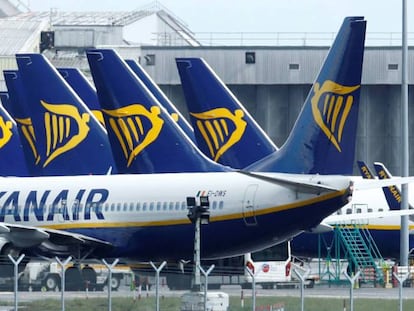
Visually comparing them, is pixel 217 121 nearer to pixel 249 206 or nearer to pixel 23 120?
pixel 23 120

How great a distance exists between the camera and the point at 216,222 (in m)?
48.4

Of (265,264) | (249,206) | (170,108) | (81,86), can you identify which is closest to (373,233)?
(170,108)

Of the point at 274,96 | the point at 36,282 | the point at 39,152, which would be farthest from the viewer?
the point at 274,96

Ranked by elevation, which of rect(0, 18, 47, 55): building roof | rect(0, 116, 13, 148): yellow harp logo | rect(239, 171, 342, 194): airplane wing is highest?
rect(0, 18, 47, 55): building roof

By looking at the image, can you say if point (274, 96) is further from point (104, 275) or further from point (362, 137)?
point (104, 275)

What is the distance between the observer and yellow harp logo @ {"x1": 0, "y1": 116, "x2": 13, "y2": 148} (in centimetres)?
6875

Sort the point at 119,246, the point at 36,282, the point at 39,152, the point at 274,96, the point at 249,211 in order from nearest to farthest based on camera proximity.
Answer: the point at 36,282 < the point at 249,211 < the point at 119,246 < the point at 39,152 < the point at 274,96

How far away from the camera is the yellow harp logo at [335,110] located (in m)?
47.7

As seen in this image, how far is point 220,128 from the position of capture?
184 ft

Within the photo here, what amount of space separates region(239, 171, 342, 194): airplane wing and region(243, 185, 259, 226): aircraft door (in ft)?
2.47

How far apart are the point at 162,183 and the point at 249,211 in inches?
159

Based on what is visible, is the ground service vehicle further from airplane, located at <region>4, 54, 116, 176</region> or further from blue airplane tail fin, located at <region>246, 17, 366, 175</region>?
airplane, located at <region>4, 54, 116, 176</region>

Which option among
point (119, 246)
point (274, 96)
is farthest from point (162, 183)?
point (274, 96)

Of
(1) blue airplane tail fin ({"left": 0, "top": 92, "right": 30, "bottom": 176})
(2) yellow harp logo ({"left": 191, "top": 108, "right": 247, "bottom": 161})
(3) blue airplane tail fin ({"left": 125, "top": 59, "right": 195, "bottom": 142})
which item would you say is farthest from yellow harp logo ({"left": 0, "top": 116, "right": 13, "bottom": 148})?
(2) yellow harp logo ({"left": 191, "top": 108, "right": 247, "bottom": 161})
